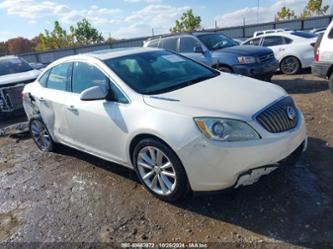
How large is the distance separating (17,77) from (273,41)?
784 centimetres

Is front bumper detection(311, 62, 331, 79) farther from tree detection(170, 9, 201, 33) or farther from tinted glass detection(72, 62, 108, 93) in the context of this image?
tree detection(170, 9, 201, 33)

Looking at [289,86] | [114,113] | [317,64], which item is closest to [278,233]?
[114,113]

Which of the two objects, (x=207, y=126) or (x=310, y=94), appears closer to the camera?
(x=207, y=126)

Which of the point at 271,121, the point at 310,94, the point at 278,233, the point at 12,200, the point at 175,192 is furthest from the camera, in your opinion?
the point at 310,94

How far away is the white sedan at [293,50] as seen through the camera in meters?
9.38

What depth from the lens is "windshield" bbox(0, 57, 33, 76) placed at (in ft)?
28.6

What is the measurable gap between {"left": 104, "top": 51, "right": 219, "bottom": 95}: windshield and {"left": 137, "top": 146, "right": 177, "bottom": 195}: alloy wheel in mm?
695

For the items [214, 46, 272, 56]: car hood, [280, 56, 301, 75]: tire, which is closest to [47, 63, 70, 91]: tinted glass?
[214, 46, 272, 56]: car hood

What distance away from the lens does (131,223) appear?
3240 mm

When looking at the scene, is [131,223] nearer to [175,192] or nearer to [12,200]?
[175,192]

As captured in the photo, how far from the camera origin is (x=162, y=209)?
134 inches

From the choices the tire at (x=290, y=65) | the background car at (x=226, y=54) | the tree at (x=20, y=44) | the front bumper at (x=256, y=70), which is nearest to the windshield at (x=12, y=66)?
the background car at (x=226, y=54)

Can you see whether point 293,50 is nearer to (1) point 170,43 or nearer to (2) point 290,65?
(2) point 290,65

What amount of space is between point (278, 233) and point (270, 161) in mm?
647
